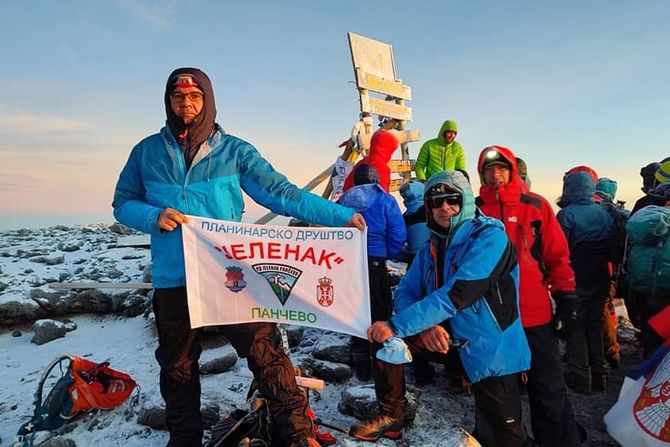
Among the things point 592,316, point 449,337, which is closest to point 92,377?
point 449,337

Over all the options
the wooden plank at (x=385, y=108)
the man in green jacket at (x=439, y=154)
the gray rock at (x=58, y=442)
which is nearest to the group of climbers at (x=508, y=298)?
the gray rock at (x=58, y=442)

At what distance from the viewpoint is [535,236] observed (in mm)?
3604

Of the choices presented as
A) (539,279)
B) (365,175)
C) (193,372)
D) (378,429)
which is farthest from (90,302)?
(539,279)

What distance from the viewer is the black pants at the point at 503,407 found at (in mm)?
2949

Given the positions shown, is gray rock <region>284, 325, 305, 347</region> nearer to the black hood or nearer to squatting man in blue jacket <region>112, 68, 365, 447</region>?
squatting man in blue jacket <region>112, 68, 365, 447</region>

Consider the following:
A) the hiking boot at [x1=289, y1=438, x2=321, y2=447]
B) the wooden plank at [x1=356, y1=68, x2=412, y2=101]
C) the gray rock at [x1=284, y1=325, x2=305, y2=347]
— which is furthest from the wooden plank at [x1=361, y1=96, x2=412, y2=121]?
the hiking boot at [x1=289, y1=438, x2=321, y2=447]

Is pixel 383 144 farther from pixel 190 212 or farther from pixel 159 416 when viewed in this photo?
pixel 159 416

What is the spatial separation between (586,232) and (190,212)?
455 cm

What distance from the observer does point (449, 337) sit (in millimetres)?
3018

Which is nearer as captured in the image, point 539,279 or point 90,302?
point 539,279

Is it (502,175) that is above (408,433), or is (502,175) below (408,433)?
above

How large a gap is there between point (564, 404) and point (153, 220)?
368 cm

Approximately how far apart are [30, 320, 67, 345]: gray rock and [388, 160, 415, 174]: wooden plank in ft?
25.5

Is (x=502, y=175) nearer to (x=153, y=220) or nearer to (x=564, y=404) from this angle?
(x=564, y=404)
